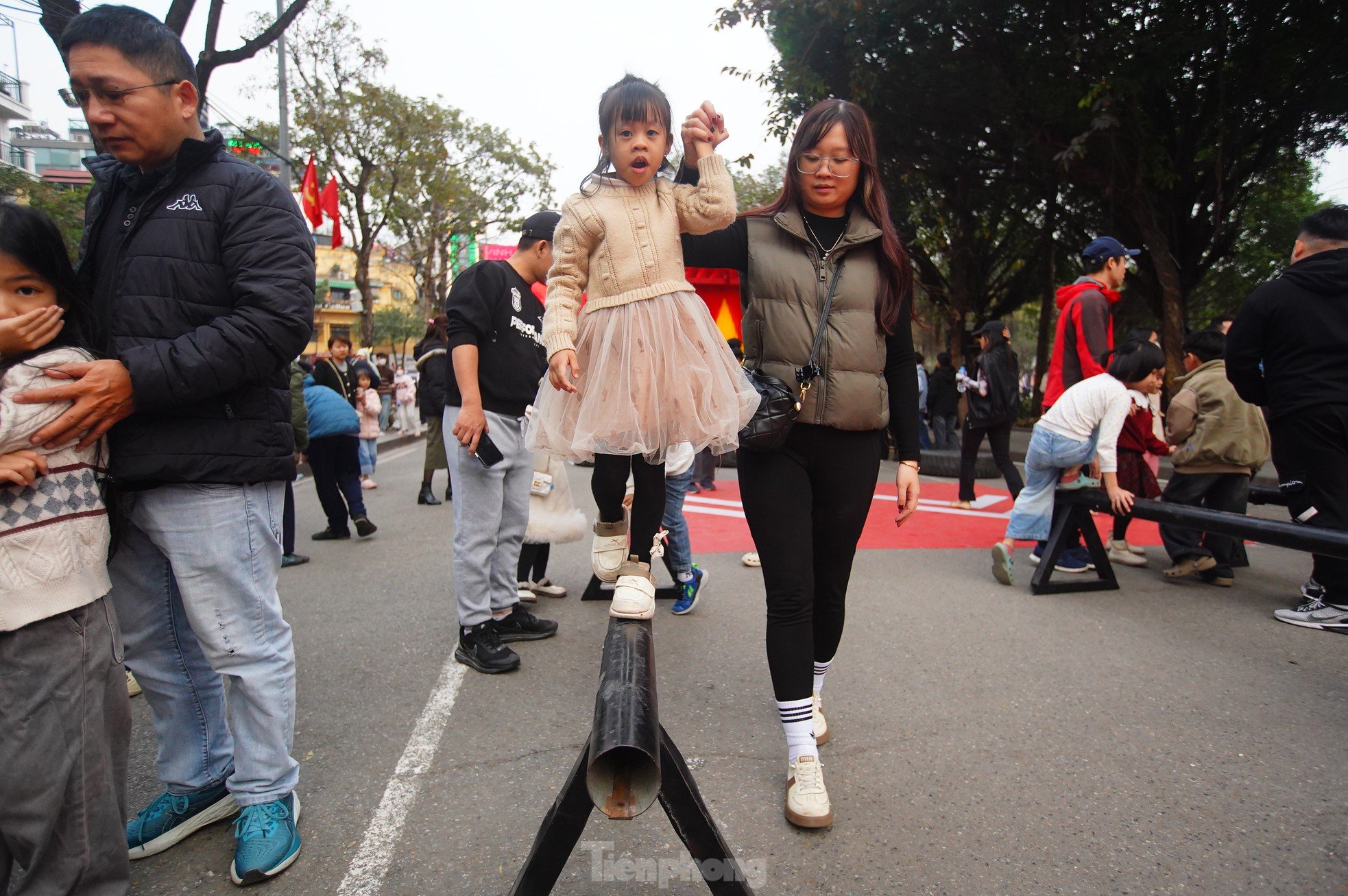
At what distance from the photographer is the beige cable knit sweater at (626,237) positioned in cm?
239

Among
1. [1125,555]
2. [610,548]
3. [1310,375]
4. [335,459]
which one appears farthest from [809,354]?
[335,459]

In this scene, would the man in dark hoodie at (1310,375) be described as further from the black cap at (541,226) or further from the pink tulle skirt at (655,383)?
the black cap at (541,226)

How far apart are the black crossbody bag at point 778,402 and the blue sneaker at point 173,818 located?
76.3 inches

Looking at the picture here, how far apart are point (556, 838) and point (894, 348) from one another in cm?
181

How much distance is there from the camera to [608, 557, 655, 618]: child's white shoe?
210cm

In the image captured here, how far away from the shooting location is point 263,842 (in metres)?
2.25

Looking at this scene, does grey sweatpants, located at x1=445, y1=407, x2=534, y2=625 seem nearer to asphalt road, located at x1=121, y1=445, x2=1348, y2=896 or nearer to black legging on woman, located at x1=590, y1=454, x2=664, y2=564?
asphalt road, located at x1=121, y1=445, x2=1348, y2=896

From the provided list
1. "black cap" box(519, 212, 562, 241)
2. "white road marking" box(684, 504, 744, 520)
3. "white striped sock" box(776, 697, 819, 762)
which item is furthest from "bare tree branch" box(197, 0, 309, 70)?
"white striped sock" box(776, 697, 819, 762)

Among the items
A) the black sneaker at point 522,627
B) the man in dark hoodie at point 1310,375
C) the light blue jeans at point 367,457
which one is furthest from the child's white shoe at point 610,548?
the light blue jeans at point 367,457

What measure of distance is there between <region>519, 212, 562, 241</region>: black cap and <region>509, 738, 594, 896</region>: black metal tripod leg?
2839mm

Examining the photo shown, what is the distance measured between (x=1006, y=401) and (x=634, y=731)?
6641 millimetres

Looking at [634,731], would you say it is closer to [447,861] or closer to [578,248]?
[447,861]

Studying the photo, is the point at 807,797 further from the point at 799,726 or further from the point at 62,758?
the point at 62,758

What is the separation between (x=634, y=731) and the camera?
1.51 meters
